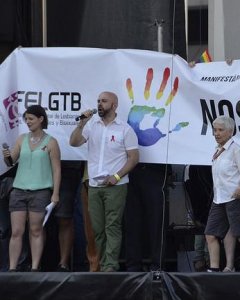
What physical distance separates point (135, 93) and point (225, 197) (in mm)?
1412

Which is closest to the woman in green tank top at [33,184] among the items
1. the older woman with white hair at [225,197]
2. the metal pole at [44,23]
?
the older woman with white hair at [225,197]

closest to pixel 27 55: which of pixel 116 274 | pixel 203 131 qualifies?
pixel 203 131

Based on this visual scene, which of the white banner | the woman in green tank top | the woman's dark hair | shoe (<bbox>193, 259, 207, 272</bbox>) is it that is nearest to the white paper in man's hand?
the woman in green tank top

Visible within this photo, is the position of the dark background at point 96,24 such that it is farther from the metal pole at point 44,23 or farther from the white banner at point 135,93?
the white banner at point 135,93

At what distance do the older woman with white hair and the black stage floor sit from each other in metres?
0.46

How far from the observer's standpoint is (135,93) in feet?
24.0

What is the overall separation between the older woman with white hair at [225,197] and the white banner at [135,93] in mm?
355

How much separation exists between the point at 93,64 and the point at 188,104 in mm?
1045

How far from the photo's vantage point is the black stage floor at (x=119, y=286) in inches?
249

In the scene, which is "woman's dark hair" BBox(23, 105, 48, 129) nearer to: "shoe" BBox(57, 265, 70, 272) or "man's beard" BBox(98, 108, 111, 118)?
"man's beard" BBox(98, 108, 111, 118)

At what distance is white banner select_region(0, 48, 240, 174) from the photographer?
7.25 metres

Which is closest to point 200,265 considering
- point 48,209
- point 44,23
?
point 48,209

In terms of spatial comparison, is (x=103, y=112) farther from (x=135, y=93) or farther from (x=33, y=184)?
(x=33, y=184)

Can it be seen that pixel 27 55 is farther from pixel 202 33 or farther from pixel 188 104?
pixel 202 33
